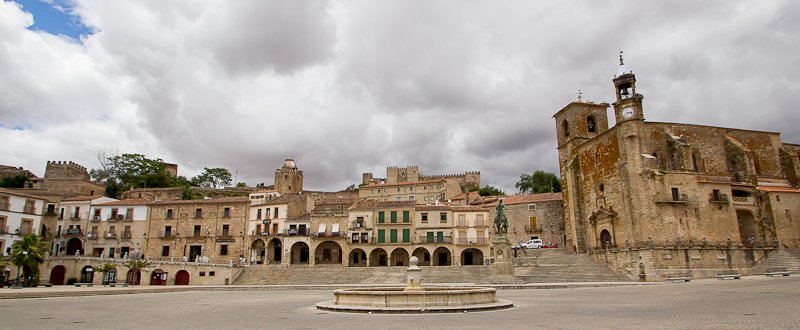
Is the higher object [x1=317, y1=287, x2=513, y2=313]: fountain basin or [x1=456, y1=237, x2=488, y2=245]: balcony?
[x1=456, y1=237, x2=488, y2=245]: balcony

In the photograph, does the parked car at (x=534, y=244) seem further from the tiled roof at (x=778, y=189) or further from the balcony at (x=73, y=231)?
the balcony at (x=73, y=231)

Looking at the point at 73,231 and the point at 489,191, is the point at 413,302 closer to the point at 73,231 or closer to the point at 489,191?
the point at 73,231

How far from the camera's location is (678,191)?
38.1 m

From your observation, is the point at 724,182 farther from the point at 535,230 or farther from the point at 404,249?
the point at 404,249

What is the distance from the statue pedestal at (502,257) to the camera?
30078mm

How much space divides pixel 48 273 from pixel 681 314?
45.2 m

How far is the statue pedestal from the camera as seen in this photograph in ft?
98.7

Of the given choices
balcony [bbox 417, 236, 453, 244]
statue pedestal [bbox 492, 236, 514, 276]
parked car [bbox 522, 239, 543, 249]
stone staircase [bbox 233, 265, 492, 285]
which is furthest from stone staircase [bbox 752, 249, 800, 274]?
balcony [bbox 417, 236, 453, 244]

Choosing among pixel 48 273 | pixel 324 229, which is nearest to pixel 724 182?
pixel 324 229

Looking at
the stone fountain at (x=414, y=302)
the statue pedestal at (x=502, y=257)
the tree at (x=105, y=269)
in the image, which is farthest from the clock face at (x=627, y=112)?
the tree at (x=105, y=269)

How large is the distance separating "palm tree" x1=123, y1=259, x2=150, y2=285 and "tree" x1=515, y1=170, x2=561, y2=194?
56.3 metres

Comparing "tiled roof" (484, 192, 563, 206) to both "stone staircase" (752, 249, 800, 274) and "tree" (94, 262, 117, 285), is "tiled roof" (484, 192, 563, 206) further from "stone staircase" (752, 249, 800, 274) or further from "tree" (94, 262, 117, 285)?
"tree" (94, 262, 117, 285)

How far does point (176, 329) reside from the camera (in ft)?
32.6

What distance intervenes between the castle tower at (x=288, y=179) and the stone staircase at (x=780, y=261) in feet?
255
